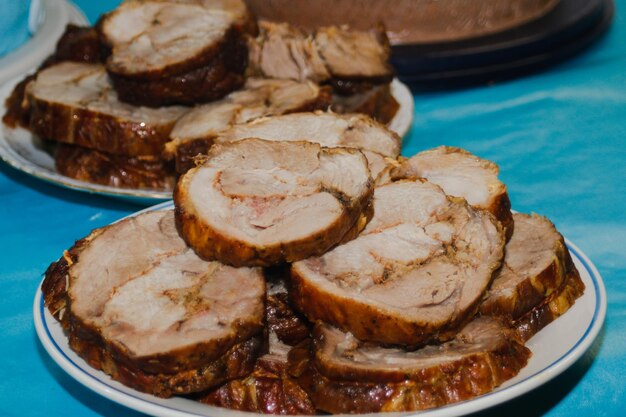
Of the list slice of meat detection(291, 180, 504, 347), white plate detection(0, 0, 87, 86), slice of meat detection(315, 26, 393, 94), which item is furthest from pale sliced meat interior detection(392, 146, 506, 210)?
white plate detection(0, 0, 87, 86)

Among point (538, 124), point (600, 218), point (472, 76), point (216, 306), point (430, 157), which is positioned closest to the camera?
point (216, 306)

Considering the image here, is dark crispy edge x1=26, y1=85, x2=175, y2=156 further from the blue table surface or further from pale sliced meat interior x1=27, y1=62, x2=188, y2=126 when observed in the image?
the blue table surface

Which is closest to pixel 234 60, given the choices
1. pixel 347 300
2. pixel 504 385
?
pixel 347 300

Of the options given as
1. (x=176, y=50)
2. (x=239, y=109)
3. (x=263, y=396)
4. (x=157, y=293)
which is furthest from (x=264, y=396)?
(x=176, y=50)

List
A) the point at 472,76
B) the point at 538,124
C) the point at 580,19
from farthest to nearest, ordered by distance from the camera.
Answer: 1. the point at 580,19
2. the point at 472,76
3. the point at 538,124

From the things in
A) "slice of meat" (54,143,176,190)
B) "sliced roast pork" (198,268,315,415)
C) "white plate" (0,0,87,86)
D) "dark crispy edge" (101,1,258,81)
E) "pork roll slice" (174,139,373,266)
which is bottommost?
"white plate" (0,0,87,86)

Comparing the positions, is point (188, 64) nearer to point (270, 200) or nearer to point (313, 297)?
point (270, 200)

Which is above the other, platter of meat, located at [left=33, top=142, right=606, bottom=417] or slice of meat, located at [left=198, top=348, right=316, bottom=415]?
platter of meat, located at [left=33, top=142, right=606, bottom=417]

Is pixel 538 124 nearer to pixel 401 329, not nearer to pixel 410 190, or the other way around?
pixel 410 190
